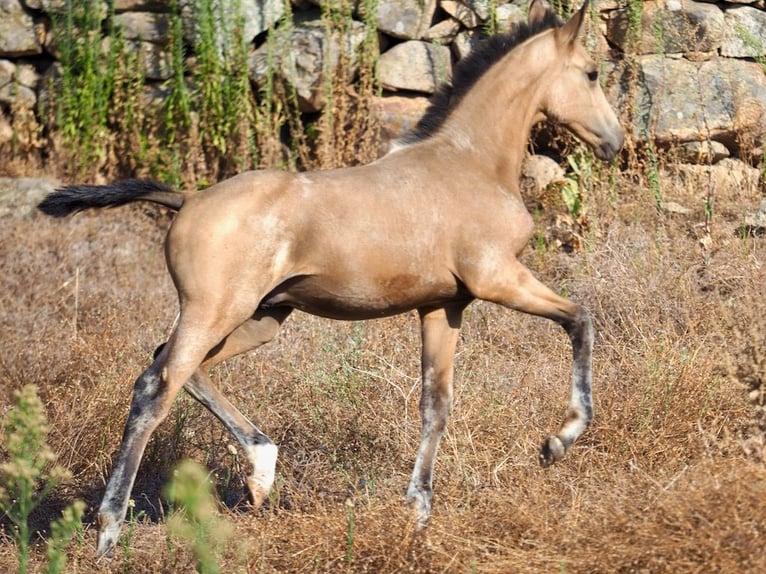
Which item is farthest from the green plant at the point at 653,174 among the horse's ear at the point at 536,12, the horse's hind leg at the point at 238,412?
the horse's hind leg at the point at 238,412

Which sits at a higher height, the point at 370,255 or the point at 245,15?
the point at 370,255

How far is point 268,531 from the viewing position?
439cm

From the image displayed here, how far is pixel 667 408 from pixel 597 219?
3700mm

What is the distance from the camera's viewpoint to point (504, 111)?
17.7 ft

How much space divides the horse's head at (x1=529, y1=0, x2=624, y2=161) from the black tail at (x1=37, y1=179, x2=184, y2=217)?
5.90 ft

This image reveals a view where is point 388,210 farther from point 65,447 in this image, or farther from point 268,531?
point 65,447

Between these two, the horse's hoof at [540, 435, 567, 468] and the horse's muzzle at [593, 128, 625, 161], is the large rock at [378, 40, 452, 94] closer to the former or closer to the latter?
the horse's muzzle at [593, 128, 625, 161]

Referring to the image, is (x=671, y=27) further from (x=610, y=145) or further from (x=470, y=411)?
(x=470, y=411)

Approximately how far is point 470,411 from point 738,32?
534 centimetres

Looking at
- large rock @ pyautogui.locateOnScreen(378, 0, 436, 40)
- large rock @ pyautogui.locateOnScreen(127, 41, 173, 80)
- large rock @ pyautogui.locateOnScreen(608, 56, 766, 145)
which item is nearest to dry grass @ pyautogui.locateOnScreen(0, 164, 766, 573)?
large rock @ pyautogui.locateOnScreen(608, 56, 766, 145)

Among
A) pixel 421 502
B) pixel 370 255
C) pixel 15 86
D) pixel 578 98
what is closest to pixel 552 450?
pixel 421 502

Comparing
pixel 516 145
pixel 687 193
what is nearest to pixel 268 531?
pixel 516 145

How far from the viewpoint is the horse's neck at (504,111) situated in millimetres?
5336

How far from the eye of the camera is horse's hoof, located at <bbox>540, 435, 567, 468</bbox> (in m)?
Answer: 4.70
